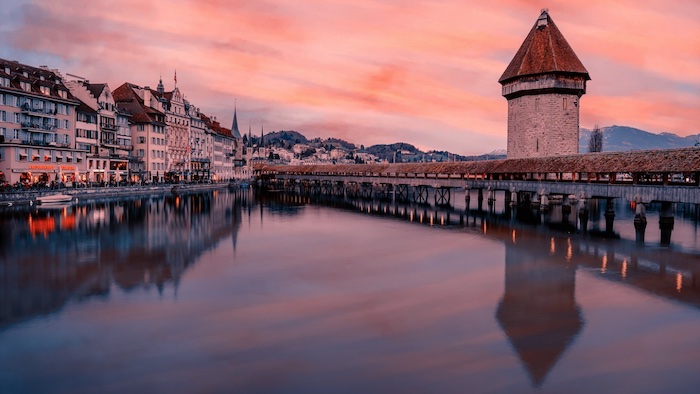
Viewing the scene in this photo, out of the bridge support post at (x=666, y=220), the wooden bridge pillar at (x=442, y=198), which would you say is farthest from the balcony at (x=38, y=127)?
the bridge support post at (x=666, y=220)

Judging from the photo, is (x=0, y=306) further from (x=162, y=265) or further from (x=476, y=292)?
(x=476, y=292)

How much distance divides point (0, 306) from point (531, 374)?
47.5ft

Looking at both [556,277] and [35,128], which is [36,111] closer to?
[35,128]

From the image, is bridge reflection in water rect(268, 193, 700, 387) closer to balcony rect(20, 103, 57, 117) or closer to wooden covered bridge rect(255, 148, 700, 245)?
wooden covered bridge rect(255, 148, 700, 245)

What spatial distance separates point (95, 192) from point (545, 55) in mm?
54930

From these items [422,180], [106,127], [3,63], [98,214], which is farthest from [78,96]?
[422,180]

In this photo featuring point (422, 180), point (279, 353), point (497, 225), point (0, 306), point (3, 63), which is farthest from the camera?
point (422, 180)

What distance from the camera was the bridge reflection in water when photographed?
41.2 feet

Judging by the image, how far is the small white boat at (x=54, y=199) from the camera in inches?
1901

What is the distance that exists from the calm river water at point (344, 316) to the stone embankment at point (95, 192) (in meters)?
20.8

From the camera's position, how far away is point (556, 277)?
19875 mm

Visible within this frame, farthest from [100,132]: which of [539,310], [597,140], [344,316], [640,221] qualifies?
[597,140]

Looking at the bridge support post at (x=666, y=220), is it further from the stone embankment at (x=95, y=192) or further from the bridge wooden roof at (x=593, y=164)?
the stone embankment at (x=95, y=192)

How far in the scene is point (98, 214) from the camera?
41.6 meters
